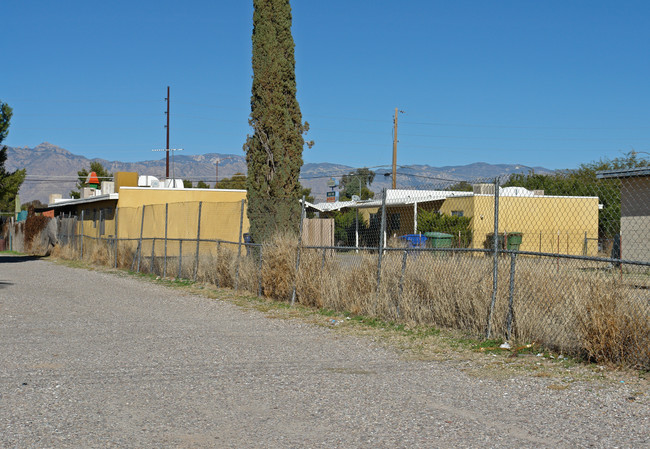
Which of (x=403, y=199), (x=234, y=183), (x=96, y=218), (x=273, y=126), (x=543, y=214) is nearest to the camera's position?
(x=273, y=126)

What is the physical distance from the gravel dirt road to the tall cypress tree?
6.59 m

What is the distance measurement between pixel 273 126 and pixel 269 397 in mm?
11277

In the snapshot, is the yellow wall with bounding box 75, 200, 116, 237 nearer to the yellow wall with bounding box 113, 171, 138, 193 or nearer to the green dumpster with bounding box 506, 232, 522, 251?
the yellow wall with bounding box 113, 171, 138, 193

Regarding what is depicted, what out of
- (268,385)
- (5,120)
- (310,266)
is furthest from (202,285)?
(5,120)

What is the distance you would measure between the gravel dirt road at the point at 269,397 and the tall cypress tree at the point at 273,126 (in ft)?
21.6

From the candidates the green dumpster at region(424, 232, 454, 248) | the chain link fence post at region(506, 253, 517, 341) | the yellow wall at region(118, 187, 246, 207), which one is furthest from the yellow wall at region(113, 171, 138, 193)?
the chain link fence post at region(506, 253, 517, 341)

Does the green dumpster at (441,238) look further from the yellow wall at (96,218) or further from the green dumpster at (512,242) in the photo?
the yellow wall at (96,218)

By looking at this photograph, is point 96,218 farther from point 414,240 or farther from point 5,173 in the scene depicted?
point 414,240

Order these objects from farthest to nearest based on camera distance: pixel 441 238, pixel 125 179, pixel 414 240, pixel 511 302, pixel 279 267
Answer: pixel 125 179, pixel 441 238, pixel 279 267, pixel 414 240, pixel 511 302

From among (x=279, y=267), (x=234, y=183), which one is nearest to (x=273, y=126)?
(x=279, y=267)

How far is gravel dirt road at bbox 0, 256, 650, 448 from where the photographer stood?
213 inches

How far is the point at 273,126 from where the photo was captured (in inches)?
677

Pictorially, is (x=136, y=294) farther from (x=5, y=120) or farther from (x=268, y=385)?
(x=5, y=120)

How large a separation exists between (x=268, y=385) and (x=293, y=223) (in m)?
10.2
